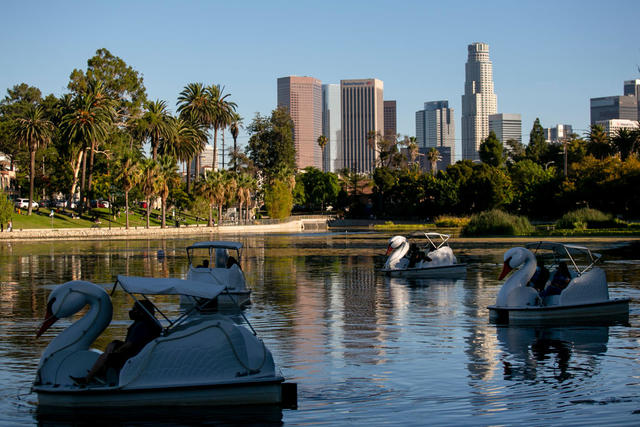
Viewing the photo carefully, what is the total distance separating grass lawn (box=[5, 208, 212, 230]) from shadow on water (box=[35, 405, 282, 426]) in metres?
80.6

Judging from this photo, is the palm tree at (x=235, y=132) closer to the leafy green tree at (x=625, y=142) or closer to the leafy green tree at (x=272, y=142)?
the leafy green tree at (x=272, y=142)

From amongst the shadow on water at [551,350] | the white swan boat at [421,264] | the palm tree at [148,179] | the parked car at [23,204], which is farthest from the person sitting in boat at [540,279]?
the parked car at [23,204]

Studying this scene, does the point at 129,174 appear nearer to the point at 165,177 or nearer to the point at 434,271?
the point at 165,177

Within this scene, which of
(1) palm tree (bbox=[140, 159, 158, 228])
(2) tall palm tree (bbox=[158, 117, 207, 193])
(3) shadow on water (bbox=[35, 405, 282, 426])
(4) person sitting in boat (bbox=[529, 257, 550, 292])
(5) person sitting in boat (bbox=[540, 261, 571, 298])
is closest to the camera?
(3) shadow on water (bbox=[35, 405, 282, 426])

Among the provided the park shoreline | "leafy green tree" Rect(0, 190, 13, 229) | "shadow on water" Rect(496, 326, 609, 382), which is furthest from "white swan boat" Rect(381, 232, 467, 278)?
"leafy green tree" Rect(0, 190, 13, 229)

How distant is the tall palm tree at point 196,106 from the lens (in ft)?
449

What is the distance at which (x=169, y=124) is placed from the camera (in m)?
122

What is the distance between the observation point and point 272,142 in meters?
163

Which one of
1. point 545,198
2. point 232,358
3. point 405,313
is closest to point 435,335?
point 405,313

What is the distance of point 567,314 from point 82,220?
88127 millimetres

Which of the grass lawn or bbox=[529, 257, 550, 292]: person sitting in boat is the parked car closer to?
the grass lawn

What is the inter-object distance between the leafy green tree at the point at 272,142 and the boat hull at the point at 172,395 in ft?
490

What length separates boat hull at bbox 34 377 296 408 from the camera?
1118 cm

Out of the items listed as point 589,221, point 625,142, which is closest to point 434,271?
point 589,221
